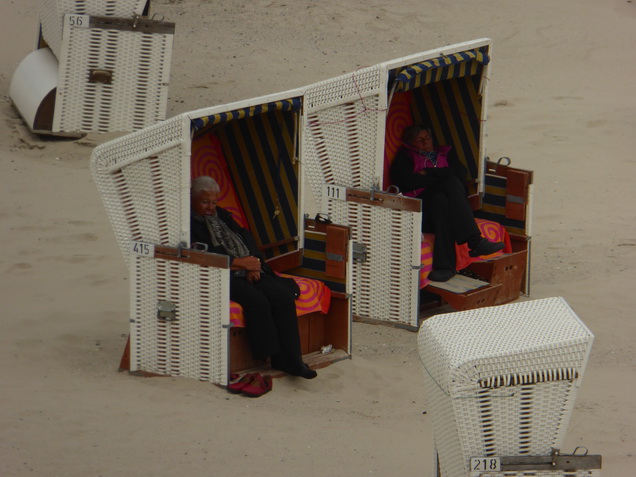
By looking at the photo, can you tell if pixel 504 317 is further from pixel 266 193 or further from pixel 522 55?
pixel 522 55

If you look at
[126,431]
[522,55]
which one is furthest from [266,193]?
[522,55]

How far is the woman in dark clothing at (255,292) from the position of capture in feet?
24.1

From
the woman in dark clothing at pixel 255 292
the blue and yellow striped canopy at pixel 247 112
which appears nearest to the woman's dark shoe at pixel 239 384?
the woman in dark clothing at pixel 255 292

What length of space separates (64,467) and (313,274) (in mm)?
2561

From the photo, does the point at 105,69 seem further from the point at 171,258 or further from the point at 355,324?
the point at 171,258

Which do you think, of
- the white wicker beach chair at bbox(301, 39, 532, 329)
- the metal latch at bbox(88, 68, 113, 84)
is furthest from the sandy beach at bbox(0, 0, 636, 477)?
the metal latch at bbox(88, 68, 113, 84)

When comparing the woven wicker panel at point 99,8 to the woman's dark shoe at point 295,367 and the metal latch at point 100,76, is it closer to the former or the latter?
the metal latch at point 100,76

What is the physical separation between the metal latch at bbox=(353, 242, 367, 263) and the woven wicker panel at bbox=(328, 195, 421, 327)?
0.02 m

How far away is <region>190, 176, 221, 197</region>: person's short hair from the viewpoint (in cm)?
767

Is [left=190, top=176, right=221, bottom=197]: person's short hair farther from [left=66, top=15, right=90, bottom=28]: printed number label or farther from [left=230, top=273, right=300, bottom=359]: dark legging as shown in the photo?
[left=66, top=15, right=90, bottom=28]: printed number label

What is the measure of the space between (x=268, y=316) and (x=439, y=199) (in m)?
2.15

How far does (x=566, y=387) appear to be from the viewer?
4840mm

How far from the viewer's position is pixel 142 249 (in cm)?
722

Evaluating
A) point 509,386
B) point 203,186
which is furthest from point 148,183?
point 509,386
